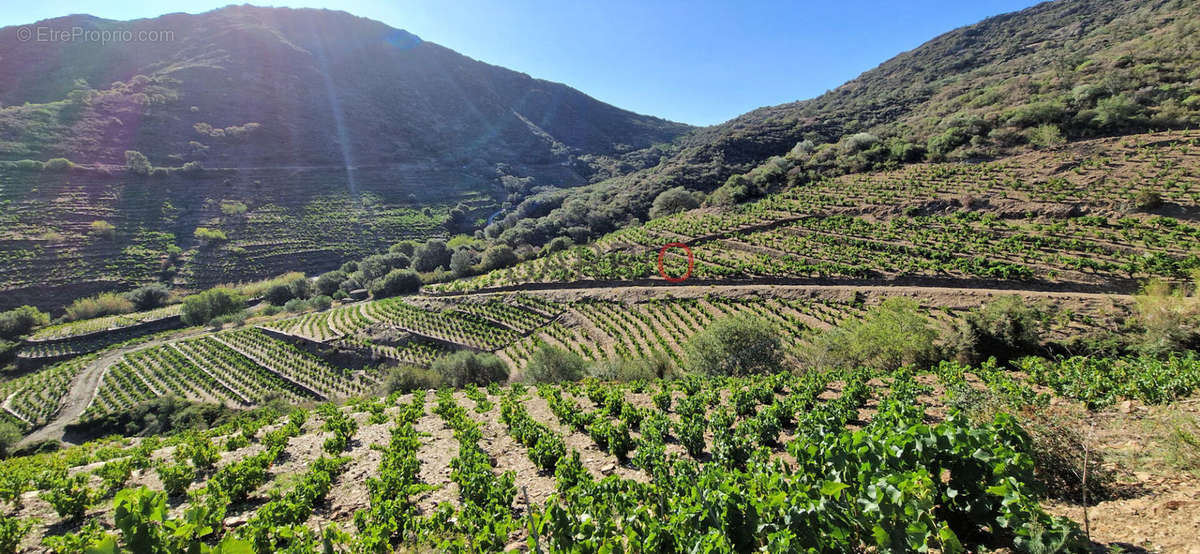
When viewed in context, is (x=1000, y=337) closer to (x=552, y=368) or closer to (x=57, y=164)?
(x=552, y=368)

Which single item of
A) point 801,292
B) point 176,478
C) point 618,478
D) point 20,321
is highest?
point 618,478

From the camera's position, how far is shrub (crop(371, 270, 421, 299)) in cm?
6575

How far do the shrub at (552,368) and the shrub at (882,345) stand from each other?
1499 cm

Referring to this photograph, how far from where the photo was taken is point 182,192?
93.2m

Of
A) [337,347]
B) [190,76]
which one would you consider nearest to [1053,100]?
[337,347]

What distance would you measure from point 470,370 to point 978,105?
105 meters

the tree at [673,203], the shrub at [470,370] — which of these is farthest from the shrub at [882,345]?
the tree at [673,203]

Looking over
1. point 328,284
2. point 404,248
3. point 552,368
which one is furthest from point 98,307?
point 552,368

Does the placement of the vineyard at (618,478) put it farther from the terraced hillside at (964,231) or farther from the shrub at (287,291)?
the shrub at (287,291)

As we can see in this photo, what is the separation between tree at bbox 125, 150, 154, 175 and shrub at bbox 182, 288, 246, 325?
6049 cm

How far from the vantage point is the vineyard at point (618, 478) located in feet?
14.2

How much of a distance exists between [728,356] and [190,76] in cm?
20305

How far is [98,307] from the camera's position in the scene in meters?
59.2

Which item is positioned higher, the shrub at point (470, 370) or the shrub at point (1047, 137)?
the shrub at point (1047, 137)
